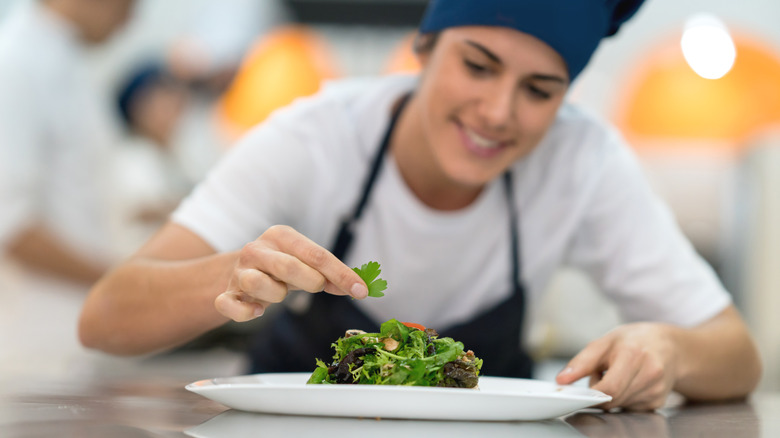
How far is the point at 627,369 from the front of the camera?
3.76 feet

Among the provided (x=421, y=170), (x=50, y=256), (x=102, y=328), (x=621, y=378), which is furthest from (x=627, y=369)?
(x=50, y=256)

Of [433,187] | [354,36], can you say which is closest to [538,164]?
[433,187]

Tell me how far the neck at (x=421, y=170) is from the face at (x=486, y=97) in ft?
0.31

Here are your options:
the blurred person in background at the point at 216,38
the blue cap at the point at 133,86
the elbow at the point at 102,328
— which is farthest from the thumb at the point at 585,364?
the blurred person in background at the point at 216,38

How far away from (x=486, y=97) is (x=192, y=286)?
0.65 meters

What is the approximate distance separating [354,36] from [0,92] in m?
5.16

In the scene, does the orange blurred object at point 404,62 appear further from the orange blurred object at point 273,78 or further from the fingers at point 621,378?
the fingers at point 621,378

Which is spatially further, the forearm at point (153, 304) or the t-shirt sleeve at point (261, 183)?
the t-shirt sleeve at point (261, 183)

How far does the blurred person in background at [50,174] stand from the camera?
7.63 ft

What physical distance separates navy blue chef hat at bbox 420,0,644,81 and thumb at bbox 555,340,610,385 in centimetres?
58

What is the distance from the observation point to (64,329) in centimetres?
258

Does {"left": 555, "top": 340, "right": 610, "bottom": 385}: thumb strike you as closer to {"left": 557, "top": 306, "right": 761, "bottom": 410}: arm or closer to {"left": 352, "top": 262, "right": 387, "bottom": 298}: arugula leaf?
{"left": 557, "top": 306, "right": 761, "bottom": 410}: arm

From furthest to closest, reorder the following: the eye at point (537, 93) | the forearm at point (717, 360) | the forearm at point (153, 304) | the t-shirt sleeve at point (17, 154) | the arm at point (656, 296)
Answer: the t-shirt sleeve at point (17, 154) → the eye at point (537, 93) → the forearm at point (717, 360) → the arm at point (656, 296) → the forearm at point (153, 304)

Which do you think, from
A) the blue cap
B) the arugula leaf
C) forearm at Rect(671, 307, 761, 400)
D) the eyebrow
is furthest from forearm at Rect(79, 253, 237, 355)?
the blue cap
